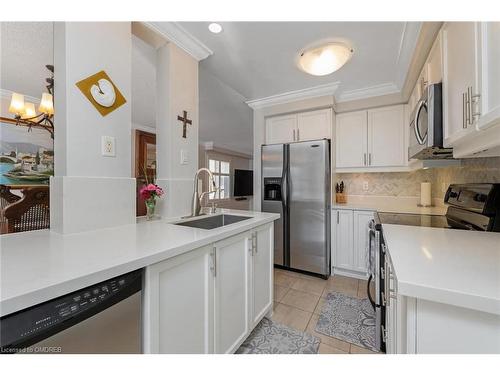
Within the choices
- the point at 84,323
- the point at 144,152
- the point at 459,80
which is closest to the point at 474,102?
the point at 459,80

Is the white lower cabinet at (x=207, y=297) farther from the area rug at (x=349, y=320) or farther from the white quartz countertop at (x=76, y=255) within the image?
the area rug at (x=349, y=320)

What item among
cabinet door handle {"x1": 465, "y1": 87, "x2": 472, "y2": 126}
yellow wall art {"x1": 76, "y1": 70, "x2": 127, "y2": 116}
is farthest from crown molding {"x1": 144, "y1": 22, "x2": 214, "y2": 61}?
cabinet door handle {"x1": 465, "y1": 87, "x2": 472, "y2": 126}

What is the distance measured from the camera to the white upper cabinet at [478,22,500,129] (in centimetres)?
71

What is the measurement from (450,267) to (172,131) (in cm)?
179

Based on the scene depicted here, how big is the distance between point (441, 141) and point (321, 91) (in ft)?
5.74

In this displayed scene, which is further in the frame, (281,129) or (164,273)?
(281,129)

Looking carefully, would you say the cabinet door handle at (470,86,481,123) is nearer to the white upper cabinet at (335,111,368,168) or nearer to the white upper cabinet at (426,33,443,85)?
the white upper cabinet at (426,33,443,85)

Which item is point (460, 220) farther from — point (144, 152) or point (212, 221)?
point (144, 152)

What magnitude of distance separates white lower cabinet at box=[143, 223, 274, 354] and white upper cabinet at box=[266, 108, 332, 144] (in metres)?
1.75

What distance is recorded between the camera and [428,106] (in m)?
1.32

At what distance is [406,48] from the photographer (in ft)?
5.75

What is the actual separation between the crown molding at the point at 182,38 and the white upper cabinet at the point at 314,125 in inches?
59.0

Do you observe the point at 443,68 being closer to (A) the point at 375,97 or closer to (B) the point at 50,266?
(A) the point at 375,97

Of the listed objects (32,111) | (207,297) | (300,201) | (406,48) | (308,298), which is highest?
(406,48)
